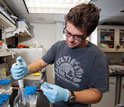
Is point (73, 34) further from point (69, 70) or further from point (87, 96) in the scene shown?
point (87, 96)

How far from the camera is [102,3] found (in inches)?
71.2

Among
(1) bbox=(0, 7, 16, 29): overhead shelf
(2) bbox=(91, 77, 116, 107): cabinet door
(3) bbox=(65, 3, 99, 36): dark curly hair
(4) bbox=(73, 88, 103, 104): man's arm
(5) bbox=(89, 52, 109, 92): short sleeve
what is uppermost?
(1) bbox=(0, 7, 16, 29): overhead shelf

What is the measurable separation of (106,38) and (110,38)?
138 mm

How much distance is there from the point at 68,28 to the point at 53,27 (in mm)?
2690

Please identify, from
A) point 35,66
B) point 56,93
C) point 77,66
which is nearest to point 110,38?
point 77,66

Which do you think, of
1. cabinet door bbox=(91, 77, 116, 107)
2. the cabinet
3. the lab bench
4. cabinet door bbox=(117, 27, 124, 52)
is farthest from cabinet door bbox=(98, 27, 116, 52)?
the lab bench

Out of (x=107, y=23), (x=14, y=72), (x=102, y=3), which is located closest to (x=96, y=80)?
(x=14, y=72)

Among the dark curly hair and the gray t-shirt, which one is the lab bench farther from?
the dark curly hair

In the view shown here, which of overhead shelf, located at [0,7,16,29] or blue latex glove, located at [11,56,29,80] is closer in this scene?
blue latex glove, located at [11,56,29,80]

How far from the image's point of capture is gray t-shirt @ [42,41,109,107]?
0.75 metres

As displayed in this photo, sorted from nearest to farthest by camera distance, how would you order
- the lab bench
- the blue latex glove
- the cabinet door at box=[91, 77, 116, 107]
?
the blue latex glove, the lab bench, the cabinet door at box=[91, 77, 116, 107]

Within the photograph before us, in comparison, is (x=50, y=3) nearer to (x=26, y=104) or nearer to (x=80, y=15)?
(x=80, y=15)

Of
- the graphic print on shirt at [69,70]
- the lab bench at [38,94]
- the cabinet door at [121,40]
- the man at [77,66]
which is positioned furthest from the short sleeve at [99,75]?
the cabinet door at [121,40]

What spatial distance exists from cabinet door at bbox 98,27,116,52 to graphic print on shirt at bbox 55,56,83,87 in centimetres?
231
